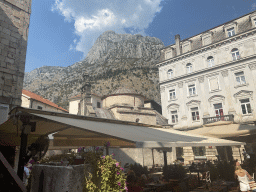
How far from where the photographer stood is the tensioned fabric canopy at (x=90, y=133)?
3875 mm

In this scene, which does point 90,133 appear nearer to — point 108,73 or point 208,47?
point 208,47

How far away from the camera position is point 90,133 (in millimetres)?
6469

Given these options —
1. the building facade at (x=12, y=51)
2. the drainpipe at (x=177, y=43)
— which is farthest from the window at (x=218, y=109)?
the building facade at (x=12, y=51)

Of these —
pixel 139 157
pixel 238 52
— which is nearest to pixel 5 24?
pixel 139 157

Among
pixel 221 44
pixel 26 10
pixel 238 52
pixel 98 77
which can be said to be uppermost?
pixel 98 77

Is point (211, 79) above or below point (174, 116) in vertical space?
above

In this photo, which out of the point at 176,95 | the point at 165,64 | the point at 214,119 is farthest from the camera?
the point at 165,64

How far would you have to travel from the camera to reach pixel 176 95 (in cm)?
2752

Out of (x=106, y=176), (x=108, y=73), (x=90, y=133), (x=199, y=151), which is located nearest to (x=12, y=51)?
(x=90, y=133)

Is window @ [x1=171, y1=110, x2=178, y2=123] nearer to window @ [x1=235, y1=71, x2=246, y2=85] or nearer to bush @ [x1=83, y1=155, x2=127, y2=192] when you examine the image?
window @ [x1=235, y1=71, x2=246, y2=85]

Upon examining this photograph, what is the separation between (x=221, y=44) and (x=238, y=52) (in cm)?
240

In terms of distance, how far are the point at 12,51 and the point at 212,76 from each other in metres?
23.2

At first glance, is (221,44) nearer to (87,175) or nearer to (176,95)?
(176,95)

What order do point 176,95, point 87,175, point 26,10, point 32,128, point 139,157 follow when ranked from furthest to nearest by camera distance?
point 176,95
point 139,157
point 26,10
point 32,128
point 87,175
